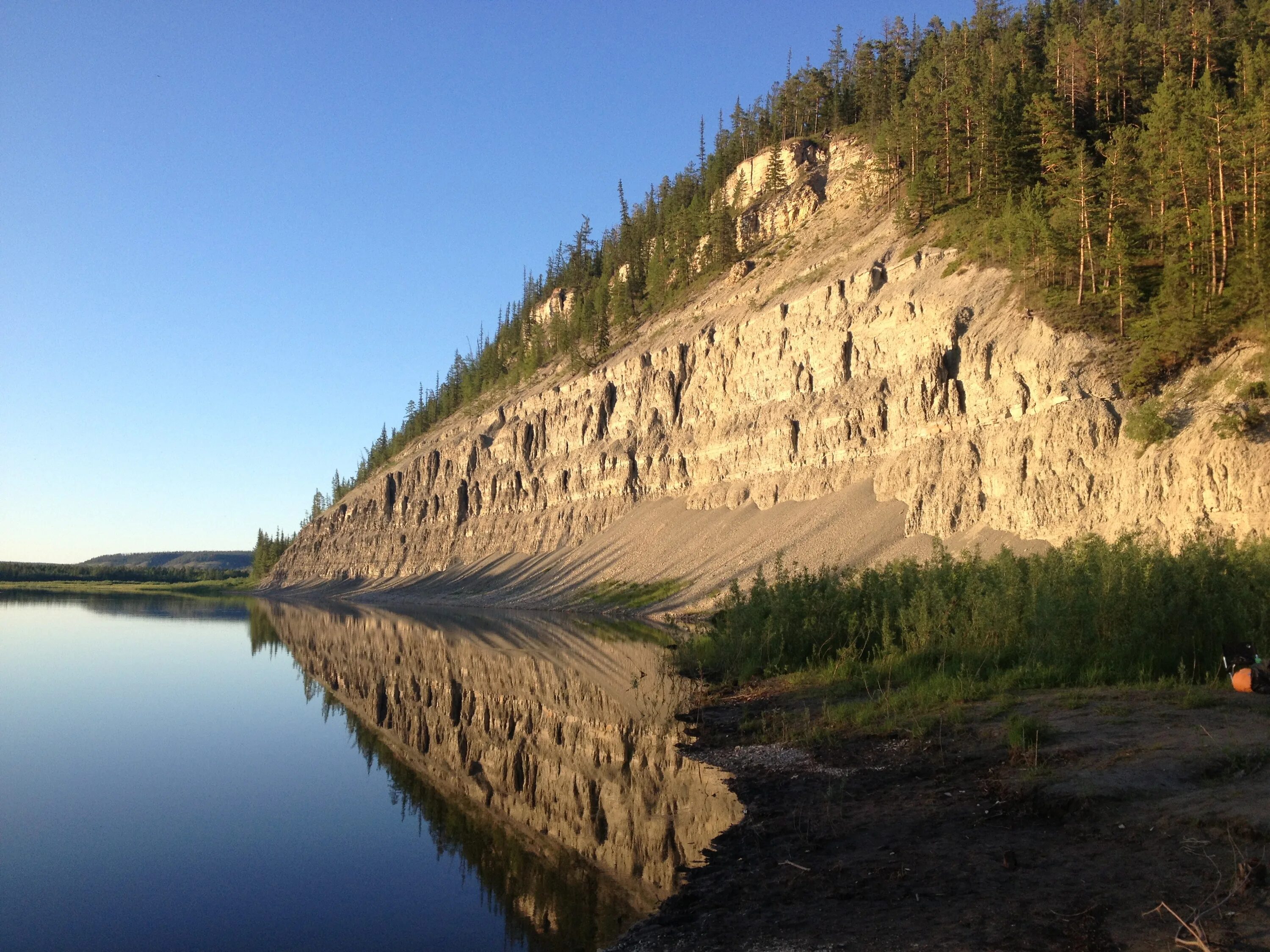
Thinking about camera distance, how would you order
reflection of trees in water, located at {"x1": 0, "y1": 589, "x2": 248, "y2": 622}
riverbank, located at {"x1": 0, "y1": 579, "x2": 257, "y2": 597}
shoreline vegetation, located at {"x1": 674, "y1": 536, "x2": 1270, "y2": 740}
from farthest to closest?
riverbank, located at {"x1": 0, "y1": 579, "x2": 257, "y2": 597}
reflection of trees in water, located at {"x1": 0, "y1": 589, "x2": 248, "y2": 622}
shoreline vegetation, located at {"x1": 674, "y1": 536, "x2": 1270, "y2": 740}

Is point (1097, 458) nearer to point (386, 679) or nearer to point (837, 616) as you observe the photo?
point (837, 616)

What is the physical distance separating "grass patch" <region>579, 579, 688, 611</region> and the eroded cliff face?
2575 millimetres

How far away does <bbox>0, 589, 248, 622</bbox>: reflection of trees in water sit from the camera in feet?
288

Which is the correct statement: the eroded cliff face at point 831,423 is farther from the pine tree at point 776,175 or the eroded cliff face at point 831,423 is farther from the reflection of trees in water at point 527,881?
the reflection of trees in water at point 527,881

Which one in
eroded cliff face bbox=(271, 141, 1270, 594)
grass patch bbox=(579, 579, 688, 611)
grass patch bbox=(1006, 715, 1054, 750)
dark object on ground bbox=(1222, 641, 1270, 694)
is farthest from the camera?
grass patch bbox=(579, 579, 688, 611)

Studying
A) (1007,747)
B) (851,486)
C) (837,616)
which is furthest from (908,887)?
(851,486)

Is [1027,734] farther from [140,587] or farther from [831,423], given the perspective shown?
[140,587]

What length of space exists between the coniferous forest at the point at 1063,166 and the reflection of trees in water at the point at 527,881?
35.2 metres

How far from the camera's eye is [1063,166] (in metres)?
50.0

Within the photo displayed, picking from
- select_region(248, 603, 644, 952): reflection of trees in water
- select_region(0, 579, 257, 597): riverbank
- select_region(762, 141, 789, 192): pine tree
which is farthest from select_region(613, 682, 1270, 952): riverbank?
select_region(0, 579, 257, 597): riverbank

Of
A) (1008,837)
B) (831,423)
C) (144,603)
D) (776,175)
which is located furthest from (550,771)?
(144,603)

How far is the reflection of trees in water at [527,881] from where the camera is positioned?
10109 millimetres

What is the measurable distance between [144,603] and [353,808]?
374 ft

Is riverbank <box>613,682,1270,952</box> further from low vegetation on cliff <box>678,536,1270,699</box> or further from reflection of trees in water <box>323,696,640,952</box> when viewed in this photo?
low vegetation on cliff <box>678,536,1270,699</box>
